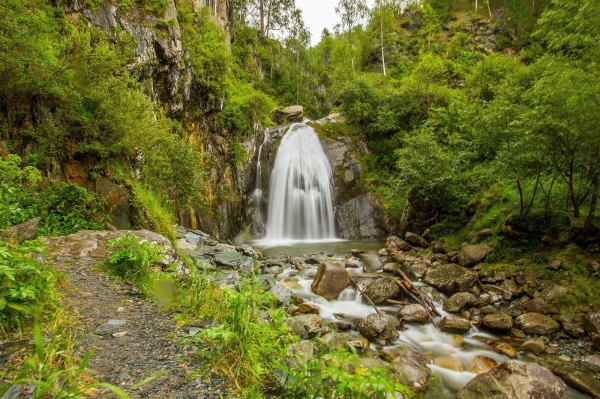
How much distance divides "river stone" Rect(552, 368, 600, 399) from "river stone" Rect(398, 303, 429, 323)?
2.53 meters

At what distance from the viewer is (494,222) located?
38.9 ft

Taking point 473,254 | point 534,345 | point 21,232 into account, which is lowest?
point 534,345

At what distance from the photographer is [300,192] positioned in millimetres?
21922

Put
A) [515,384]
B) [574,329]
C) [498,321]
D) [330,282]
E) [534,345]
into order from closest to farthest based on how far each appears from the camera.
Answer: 1. [515,384]
2. [534,345]
3. [574,329]
4. [498,321]
5. [330,282]

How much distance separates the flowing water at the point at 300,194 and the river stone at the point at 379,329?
12.3m

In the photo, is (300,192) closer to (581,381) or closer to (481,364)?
(481,364)

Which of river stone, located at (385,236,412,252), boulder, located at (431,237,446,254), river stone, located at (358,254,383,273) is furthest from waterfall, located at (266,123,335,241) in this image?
boulder, located at (431,237,446,254)

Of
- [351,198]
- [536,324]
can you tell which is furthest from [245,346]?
[351,198]

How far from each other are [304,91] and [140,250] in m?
33.0

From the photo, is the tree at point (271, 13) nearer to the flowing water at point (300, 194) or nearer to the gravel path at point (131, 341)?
the flowing water at point (300, 194)

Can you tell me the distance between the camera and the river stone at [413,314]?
24.1 feet

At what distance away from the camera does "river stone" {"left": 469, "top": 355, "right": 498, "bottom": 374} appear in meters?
5.72

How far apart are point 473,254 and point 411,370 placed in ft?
22.2

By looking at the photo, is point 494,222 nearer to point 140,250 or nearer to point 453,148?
point 453,148
